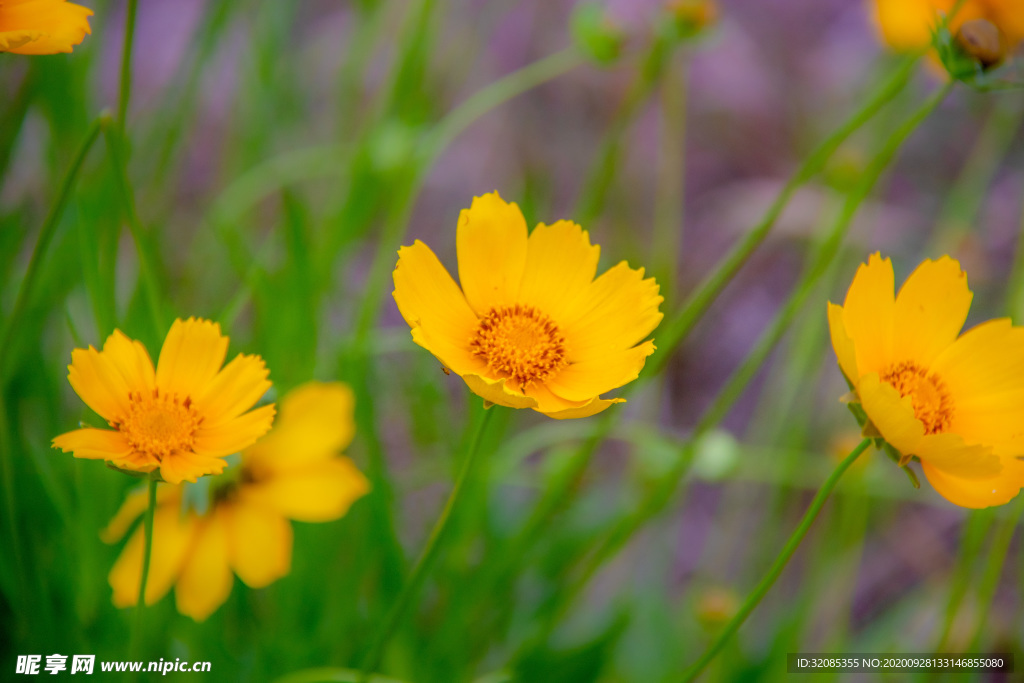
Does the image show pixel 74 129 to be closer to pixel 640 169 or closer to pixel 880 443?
pixel 880 443

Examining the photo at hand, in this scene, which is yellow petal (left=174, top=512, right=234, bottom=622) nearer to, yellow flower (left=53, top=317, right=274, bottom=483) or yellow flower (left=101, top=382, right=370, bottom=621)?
yellow flower (left=101, top=382, right=370, bottom=621)

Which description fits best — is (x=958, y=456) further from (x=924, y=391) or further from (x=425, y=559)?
(x=425, y=559)

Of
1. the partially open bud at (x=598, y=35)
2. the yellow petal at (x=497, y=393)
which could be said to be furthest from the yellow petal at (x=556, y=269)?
the partially open bud at (x=598, y=35)

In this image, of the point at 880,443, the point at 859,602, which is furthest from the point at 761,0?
the point at 880,443

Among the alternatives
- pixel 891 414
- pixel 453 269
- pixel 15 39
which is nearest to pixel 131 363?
pixel 15 39

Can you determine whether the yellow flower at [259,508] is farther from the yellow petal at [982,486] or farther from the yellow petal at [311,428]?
the yellow petal at [982,486]

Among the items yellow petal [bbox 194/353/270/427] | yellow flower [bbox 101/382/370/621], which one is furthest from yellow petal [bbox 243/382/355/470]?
yellow petal [bbox 194/353/270/427]
